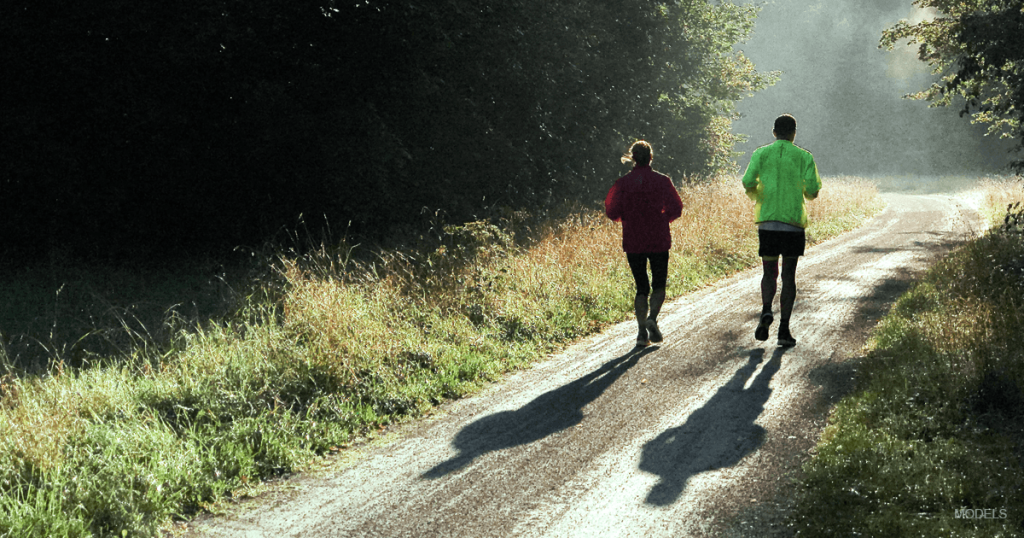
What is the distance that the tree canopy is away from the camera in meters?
11.0

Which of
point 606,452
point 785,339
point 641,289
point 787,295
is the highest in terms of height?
point 641,289

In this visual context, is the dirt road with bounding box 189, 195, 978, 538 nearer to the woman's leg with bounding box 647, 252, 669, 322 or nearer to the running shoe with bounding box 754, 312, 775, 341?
the running shoe with bounding box 754, 312, 775, 341

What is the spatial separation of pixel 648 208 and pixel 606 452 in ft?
12.1

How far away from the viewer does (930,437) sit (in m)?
4.83

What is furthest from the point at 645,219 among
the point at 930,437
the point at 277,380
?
the point at 277,380

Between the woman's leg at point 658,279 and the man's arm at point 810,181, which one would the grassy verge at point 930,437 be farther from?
the woman's leg at point 658,279

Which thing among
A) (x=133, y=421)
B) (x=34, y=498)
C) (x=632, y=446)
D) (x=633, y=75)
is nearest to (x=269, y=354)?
(x=133, y=421)

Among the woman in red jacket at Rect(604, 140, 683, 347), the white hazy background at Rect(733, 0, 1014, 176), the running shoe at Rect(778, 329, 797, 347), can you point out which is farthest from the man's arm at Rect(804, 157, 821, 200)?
the white hazy background at Rect(733, 0, 1014, 176)

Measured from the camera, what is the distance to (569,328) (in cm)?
895

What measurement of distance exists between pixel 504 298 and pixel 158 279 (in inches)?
256

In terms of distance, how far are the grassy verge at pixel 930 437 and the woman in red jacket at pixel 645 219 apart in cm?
226

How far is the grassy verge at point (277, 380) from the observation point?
4273mm

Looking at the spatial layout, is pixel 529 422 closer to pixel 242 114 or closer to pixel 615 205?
pixel 615 205

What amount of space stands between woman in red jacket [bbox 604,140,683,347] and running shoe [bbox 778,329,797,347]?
125 centimetres
